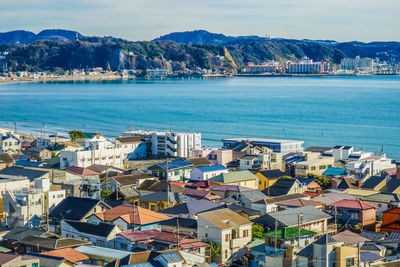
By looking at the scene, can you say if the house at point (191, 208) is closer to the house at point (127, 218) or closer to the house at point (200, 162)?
the house at point (127, 218)

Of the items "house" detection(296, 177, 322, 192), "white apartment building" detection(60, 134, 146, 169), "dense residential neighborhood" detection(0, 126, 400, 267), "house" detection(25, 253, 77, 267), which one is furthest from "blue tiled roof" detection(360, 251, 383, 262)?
"white apartment building" detection(60, 134, 146, 169)

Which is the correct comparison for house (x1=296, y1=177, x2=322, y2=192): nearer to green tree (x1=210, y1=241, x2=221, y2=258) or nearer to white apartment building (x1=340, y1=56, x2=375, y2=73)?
green tree (x1=210, y1=241, x2=221, y2=258)

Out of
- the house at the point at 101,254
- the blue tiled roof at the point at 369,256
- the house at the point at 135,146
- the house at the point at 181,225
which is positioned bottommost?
the house at the point at 135,146

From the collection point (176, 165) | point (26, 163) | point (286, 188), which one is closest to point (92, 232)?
point (286, 188)

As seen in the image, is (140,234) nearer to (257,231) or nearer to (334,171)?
(257,231)

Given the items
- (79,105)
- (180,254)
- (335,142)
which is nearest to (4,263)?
(180,254)

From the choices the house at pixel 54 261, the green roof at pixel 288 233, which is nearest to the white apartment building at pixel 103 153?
the green roof at pixel 288 233
